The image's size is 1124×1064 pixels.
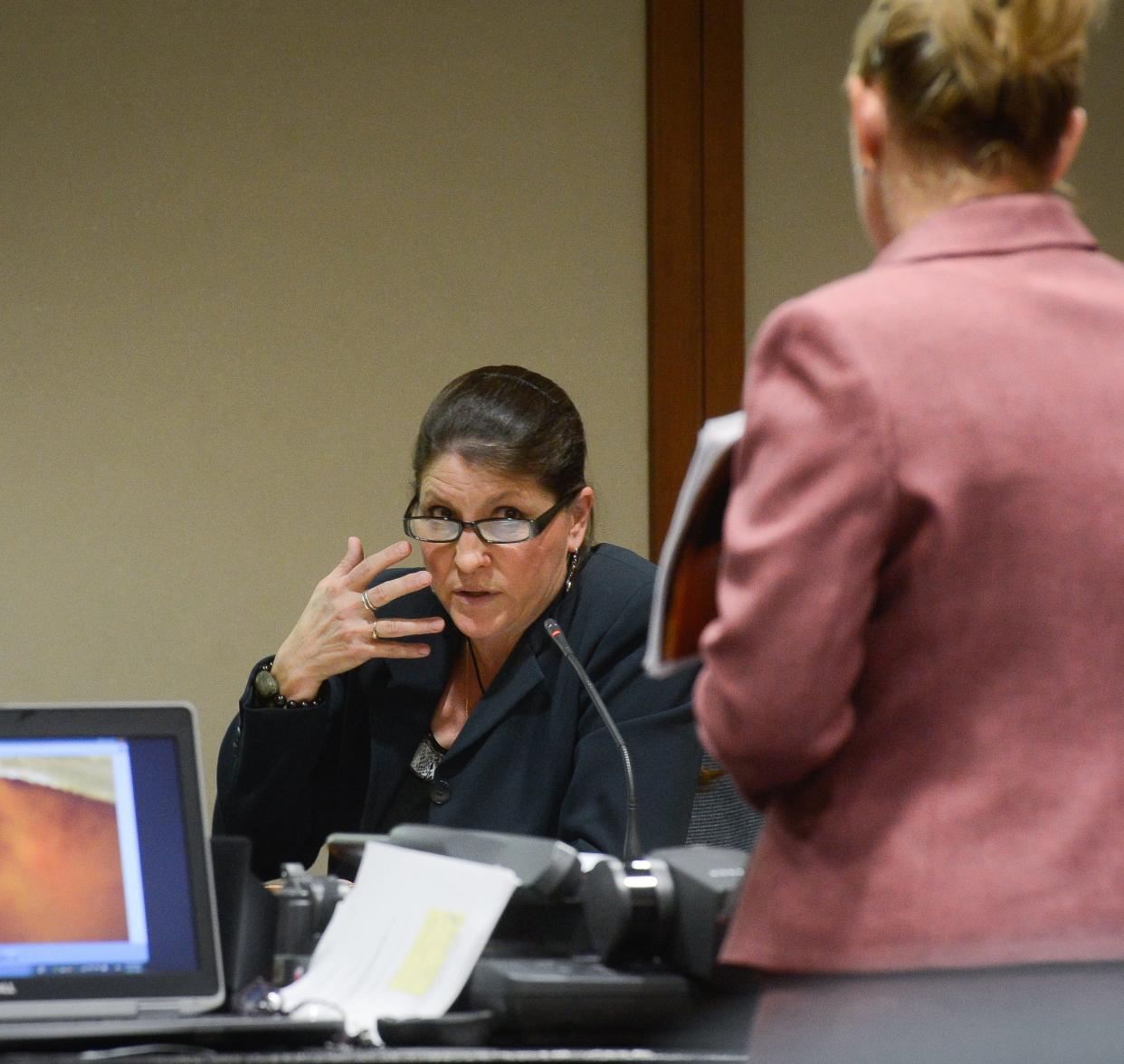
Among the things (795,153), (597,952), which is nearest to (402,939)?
(597,952)

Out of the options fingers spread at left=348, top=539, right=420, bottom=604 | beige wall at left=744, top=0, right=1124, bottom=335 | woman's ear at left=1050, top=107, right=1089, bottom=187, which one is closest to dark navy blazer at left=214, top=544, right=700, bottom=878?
fingers spread at left=348, top=539, right=420, bottom=604

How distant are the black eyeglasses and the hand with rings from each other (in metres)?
0.04

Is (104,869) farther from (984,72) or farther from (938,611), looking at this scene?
(984,72)

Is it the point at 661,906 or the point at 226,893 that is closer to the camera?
the point at 661,906

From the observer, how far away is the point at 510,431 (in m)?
2.22

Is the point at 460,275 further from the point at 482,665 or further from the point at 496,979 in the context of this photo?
the point at 496,979

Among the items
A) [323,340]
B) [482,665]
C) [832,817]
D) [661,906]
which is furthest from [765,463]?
[323,340]

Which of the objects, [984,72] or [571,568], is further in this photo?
[571,568]

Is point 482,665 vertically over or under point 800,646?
under

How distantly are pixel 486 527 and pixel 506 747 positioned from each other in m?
0.30

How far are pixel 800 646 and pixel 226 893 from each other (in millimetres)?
699

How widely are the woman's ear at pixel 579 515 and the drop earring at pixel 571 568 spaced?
0.4 inches

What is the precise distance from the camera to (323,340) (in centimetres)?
334

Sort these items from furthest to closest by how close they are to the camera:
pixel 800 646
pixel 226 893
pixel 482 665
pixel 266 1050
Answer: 1. pixel 482 665
2. pixel 226 893
3. pixel 266 1050
4. pixel 800 646
